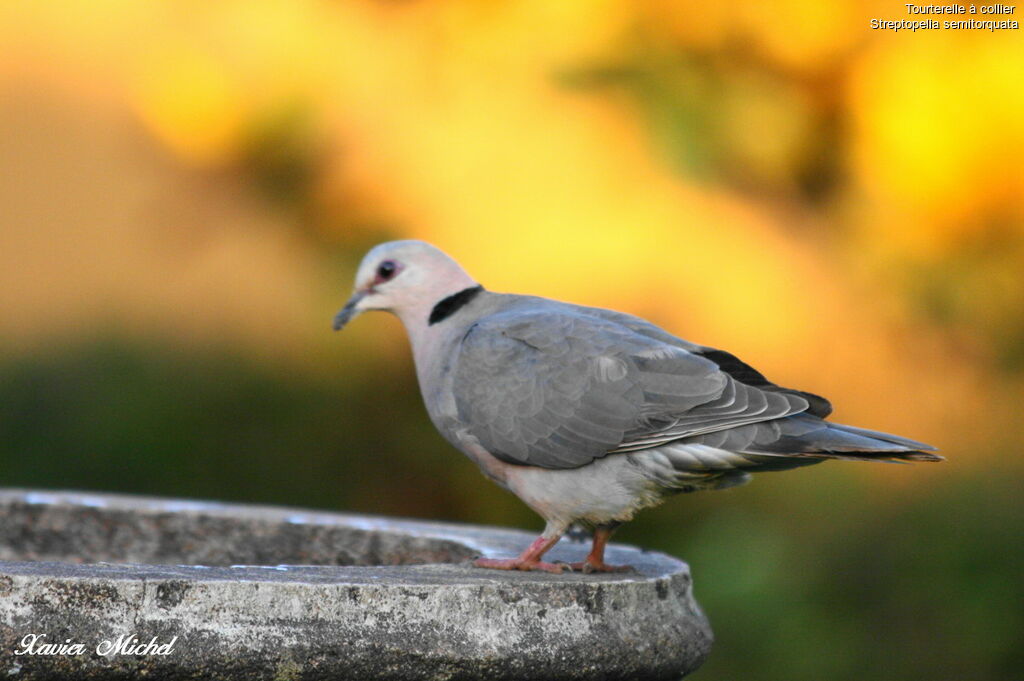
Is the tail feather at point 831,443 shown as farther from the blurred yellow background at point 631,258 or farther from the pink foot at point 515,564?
the blurred yellow background at point 631,258

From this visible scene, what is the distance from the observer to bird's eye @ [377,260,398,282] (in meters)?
3.36

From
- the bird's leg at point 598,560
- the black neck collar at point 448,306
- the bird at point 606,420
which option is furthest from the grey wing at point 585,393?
the black neck collar at point 448,306

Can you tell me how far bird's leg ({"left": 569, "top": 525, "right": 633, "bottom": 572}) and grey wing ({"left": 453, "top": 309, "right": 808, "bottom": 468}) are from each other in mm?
153

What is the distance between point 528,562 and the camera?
8.68 ft

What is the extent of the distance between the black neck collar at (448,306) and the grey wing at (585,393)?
0.93 ft

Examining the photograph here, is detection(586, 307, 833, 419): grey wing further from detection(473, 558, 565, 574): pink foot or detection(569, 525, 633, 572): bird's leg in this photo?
Answer: detection(473, 558, 565, 574): pink foot

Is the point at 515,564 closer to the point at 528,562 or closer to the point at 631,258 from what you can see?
the point at 528,562

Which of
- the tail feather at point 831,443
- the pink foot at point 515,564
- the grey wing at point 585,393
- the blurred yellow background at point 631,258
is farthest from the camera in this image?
the blurred yellow background at point 631,258

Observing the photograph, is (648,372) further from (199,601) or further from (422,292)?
(199,601)

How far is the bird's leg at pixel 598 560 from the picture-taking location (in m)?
2.67

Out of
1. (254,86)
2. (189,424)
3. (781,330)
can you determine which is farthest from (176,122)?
(781,330)
